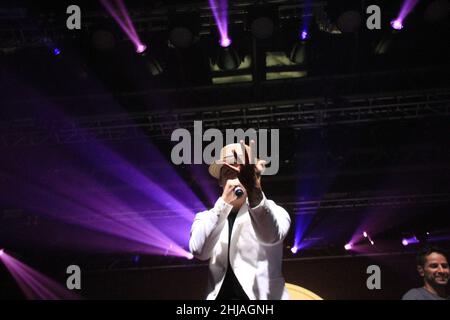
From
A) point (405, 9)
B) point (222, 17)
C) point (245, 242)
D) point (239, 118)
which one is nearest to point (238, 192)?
point (245, 242)

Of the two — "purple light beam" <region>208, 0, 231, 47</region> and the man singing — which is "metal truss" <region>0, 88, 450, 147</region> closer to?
"purple light beam" <region>208, 0, 231, 47</region>

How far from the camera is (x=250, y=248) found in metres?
1.57

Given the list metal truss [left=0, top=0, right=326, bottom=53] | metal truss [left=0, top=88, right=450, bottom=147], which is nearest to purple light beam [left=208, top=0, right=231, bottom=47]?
metal truss [left=0, top=0, right=326, bottom=53]

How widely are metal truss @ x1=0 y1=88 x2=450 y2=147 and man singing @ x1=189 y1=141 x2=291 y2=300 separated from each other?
332cm

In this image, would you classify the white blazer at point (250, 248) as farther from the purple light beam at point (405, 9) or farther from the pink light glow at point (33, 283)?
the pink light glow at point (33, 283)

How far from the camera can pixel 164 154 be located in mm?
5457

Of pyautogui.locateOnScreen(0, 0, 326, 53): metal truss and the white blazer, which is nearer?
the white blazer

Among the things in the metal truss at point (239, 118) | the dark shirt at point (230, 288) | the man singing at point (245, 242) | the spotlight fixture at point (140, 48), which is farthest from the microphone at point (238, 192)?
the metal truss at point (239, 118)

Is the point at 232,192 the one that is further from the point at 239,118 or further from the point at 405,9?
the point at 239,118

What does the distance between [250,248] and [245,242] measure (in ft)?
0.11

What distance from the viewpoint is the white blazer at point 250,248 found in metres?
1.48

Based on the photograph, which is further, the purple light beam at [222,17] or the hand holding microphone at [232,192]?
the purple light beam at [222,17]

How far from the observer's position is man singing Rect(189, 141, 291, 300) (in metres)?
1.43
